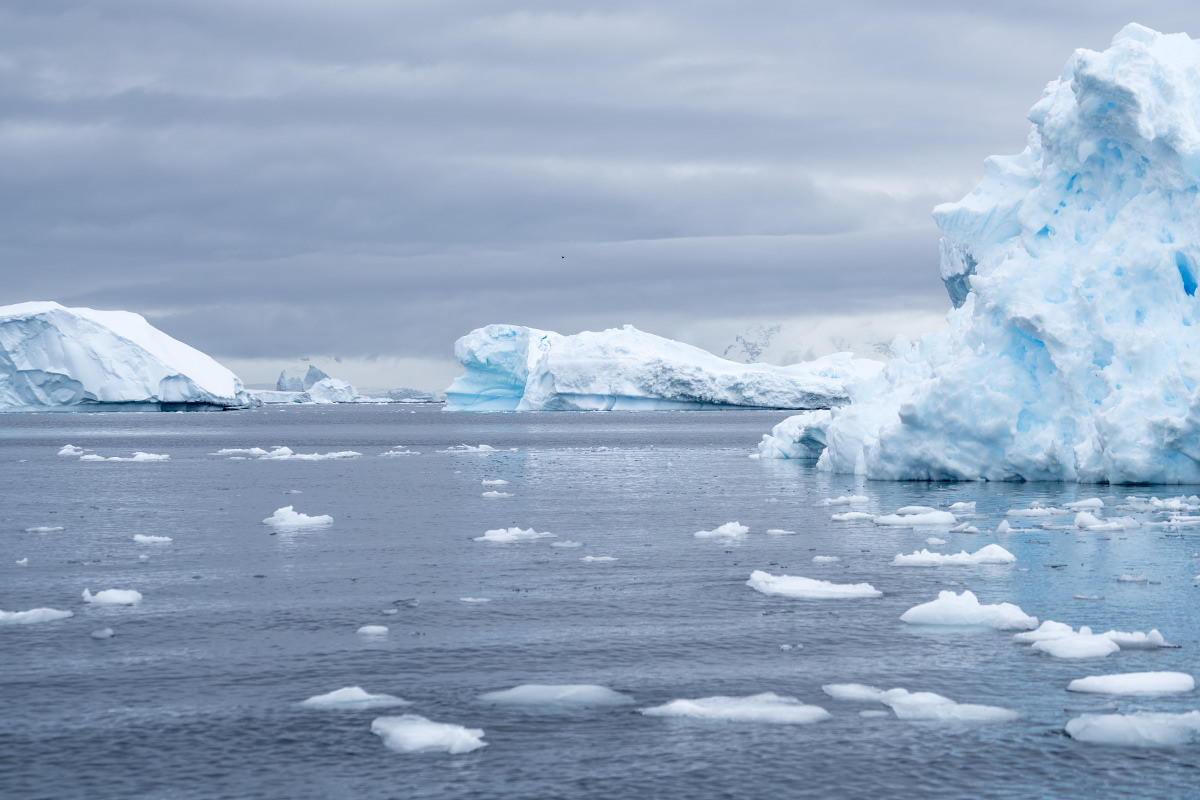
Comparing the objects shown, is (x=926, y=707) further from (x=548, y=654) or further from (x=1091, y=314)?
(x=1091, y=314)

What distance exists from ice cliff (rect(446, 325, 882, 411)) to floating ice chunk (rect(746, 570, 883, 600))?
84146mm

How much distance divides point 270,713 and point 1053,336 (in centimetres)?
2012

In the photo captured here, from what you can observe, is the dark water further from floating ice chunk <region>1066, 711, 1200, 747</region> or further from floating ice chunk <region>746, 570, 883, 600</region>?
floating ice chunk <region>746, 570, 883, 600</region>

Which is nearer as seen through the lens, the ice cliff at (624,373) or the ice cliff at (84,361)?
the ice cliff at (84,361)

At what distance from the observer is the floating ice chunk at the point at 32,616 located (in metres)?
12.8

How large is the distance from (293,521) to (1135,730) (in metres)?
16.3

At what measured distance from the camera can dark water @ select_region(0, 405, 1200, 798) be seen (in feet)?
25.8

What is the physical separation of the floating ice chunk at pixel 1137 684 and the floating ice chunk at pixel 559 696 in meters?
3.36

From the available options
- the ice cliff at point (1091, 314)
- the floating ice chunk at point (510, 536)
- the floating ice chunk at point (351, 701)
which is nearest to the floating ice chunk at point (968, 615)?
the floating ice chunk at point (351, 701)

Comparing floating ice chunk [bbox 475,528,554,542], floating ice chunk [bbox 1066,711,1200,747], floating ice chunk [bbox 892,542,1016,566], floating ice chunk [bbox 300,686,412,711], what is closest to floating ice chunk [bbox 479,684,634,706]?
floating ice chunk [bbox 300,686,412,711]

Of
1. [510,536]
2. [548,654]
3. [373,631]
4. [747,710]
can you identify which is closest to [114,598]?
[373,631]

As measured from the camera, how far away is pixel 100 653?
11328mm

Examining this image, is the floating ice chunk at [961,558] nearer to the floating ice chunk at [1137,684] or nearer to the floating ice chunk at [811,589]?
the floating ice chunk at [811,589]

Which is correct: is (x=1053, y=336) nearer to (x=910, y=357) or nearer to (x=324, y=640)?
(x=910, y=357)
